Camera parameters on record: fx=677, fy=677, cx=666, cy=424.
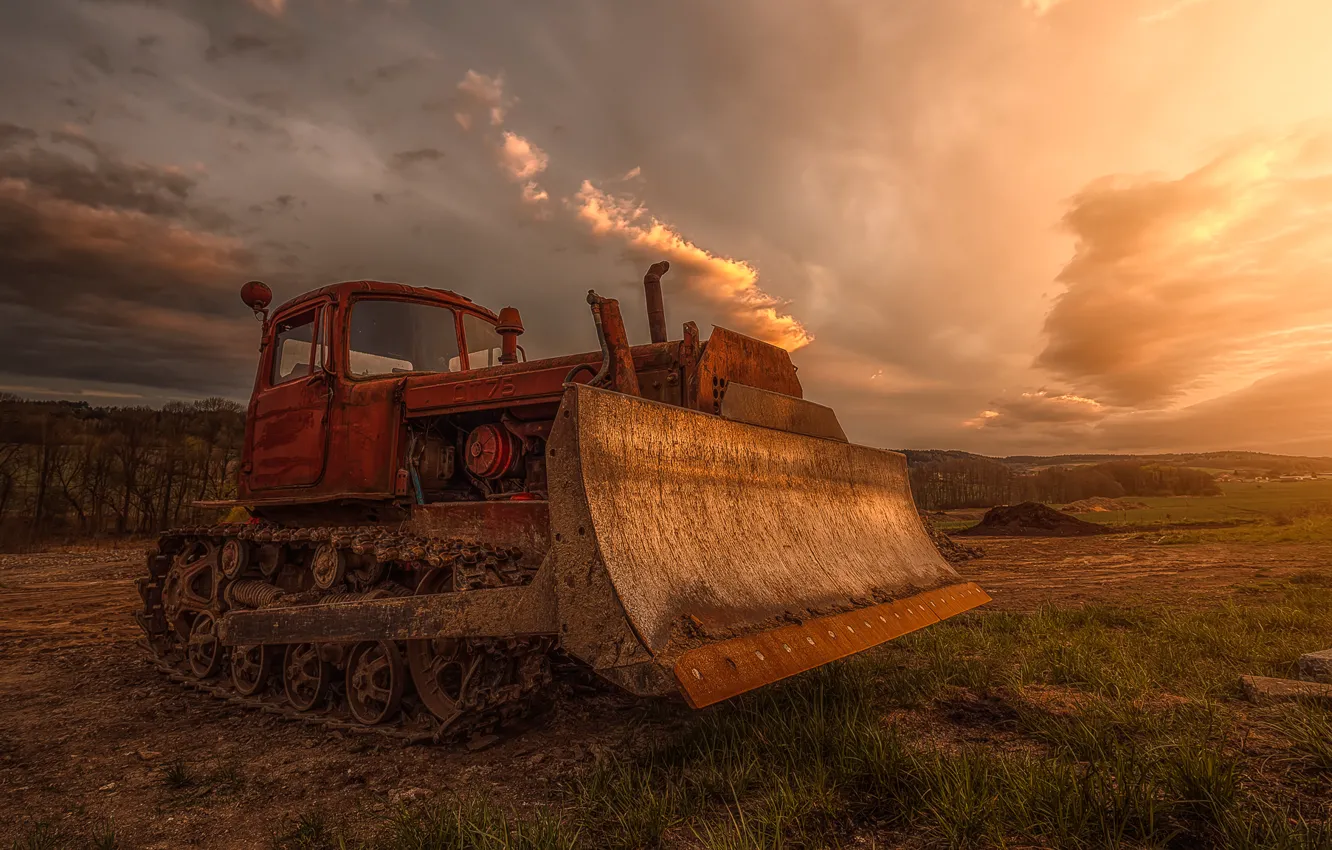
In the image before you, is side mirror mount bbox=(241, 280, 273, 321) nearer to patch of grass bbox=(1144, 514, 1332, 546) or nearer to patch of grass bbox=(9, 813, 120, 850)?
patch of grass bbox=(9, 813, 120, 850)

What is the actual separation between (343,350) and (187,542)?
8.35 ft

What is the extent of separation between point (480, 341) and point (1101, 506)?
52.6 metres

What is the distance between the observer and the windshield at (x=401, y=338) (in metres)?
5.66

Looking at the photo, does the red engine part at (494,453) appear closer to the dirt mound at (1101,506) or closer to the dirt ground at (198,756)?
the dirt ground at (198,756)

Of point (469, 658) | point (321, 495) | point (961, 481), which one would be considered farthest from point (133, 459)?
point (961, 481)

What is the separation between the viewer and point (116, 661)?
6.83 m

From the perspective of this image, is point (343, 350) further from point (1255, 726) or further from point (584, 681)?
point (1255, 726)

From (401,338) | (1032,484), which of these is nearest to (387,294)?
(401,338)

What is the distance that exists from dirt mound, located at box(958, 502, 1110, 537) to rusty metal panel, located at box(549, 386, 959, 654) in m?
27.4

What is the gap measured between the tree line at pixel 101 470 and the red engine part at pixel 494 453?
31.2 meters

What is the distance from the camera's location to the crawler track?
384 centimetres

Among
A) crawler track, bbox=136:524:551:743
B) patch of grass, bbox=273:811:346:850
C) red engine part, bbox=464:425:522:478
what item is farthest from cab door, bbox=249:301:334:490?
patch of grass, bbox=273:811:346:850

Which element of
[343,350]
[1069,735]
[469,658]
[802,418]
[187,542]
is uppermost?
[343,350]

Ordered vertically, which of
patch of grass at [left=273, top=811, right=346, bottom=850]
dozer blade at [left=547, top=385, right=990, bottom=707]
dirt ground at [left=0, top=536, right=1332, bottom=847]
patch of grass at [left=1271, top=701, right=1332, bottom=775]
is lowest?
dirt ground at [left=0, top=536, right=1332, bottom=847]
